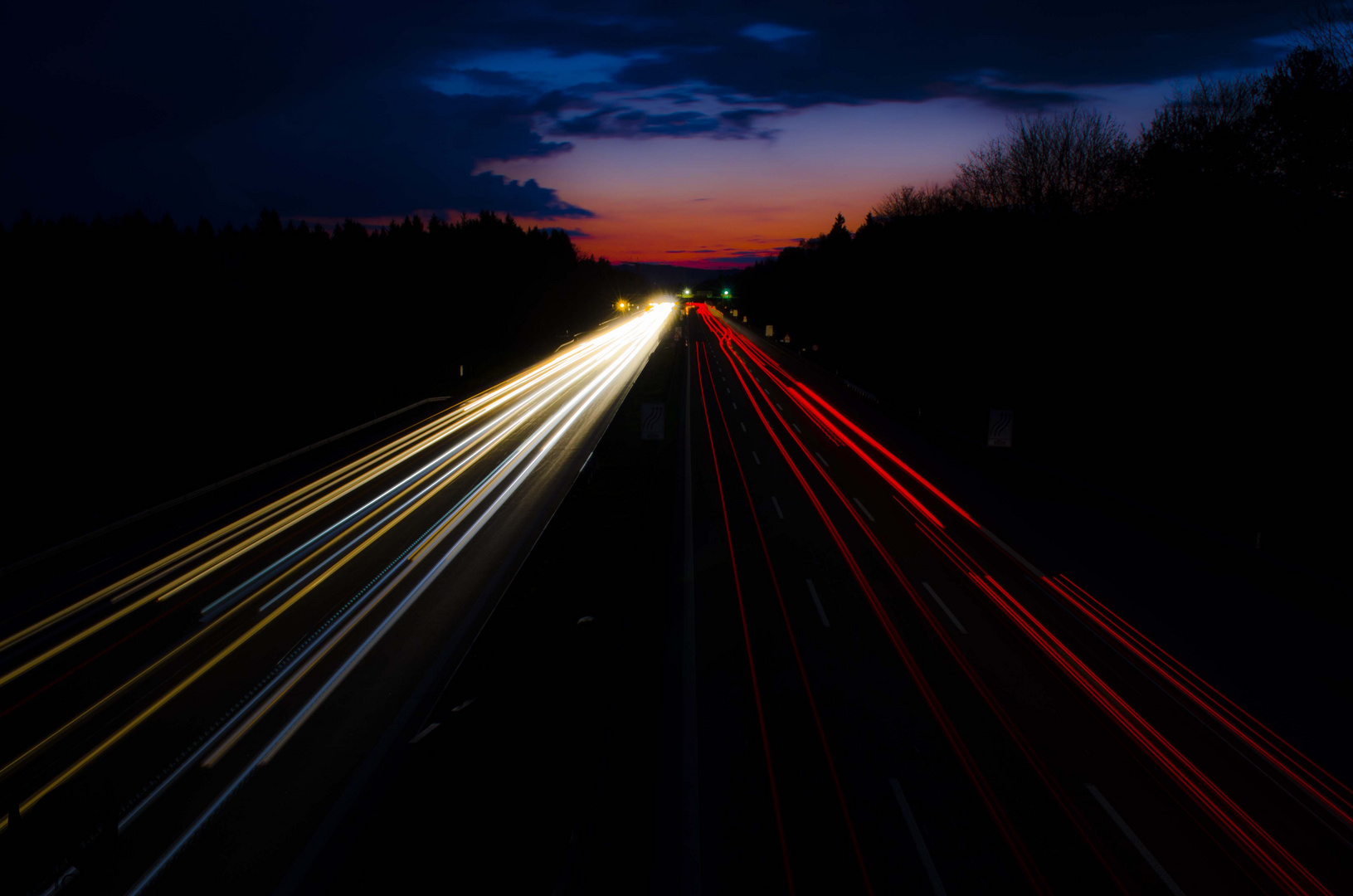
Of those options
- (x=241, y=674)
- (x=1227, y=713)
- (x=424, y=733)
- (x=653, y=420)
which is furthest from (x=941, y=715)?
(x=653, y=420)

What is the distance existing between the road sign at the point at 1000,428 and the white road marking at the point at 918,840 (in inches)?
610

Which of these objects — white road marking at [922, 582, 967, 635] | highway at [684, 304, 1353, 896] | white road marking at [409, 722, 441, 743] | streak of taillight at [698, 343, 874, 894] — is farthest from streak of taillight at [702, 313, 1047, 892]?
white road marking at [409, 722, 441, 743]

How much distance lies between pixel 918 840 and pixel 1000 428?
54.6 ft

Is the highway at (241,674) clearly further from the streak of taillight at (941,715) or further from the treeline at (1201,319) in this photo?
the treeline at (1201,319)

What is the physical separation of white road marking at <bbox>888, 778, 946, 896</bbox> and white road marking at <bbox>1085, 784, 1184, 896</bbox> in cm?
232

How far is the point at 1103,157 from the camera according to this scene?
44875 millimetres

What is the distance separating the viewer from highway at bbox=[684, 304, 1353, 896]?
25.9 feet

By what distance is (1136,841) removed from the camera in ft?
26.8

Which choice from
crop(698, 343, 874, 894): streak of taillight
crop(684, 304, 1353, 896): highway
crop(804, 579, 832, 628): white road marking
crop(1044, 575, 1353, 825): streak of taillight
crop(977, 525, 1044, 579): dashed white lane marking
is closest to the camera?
crop(684, 304, 1353, 896): highway

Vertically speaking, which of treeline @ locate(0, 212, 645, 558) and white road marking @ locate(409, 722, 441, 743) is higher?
treeline @ locate(0, 212, 645, 558)

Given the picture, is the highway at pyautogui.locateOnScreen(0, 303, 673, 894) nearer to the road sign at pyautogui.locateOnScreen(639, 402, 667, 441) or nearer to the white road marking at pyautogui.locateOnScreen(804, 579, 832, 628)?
the road sign at pyautogui.locateOnScreen(639, 402, 667, 441)

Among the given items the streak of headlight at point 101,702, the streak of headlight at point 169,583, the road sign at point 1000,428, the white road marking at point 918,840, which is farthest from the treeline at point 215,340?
the road sign at point 1000,428

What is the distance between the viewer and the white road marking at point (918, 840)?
7.57 metres

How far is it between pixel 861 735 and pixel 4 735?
1208 centimetres
